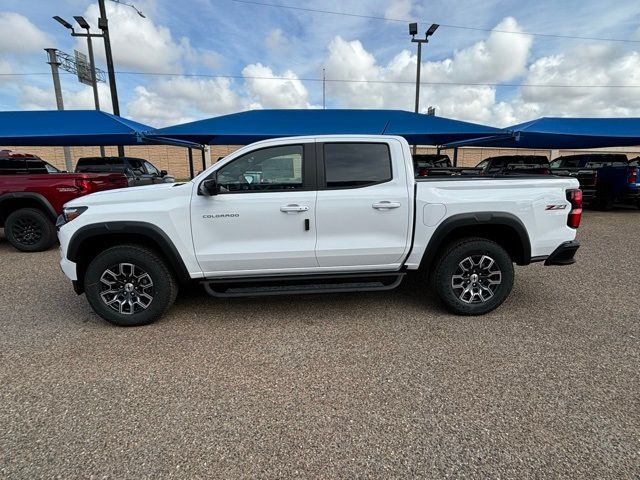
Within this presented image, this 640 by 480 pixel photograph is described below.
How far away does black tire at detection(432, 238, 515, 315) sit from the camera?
3732mm

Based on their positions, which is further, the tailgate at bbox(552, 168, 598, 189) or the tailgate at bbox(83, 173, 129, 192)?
the tailgate at bbox(552, 168, 598, 189)

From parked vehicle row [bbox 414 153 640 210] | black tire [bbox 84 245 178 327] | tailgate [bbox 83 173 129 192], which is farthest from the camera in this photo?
parked vehicle row [bbox 414 153 640 210]

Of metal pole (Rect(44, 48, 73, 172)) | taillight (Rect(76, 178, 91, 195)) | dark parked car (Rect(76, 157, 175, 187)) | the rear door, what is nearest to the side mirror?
the rear door

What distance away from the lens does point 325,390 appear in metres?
2.67

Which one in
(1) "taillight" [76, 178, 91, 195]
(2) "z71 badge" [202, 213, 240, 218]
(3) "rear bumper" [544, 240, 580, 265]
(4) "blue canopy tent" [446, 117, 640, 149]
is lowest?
(3) "rear bumper" [544, 240, 580, 265]

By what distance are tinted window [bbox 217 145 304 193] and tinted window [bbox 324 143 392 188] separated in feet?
0.96

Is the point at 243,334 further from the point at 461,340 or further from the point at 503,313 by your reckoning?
the point at 503,313

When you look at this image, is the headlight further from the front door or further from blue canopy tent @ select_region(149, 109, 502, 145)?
blue canopy tent @ select_region(149, 109, 502, 145)

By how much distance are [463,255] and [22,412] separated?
3743 mm

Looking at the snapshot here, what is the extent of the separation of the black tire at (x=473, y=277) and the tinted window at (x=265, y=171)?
5.49 ft

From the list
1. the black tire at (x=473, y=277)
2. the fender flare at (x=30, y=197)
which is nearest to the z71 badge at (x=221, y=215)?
the black tire at (x=473, y=277)

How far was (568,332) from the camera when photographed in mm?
3492

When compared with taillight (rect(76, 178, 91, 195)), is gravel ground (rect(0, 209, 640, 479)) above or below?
below

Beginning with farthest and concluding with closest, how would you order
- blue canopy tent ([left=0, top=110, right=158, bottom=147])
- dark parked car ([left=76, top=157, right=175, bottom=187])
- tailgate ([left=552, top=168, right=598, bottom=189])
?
1. tailgate ([left=552, top=168, right=598, bottom=189])
2. dark parked car ([left=76, top=157, right=175, bottom=187])
3. blue canopy tent ([left=0, top=110, right=158, bottom=147])
